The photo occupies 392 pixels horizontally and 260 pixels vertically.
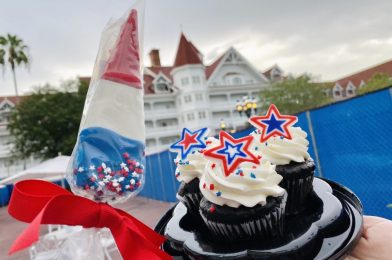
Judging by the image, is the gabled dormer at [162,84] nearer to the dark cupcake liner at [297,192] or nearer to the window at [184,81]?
the window at [184,81]

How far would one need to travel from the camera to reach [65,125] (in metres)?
28.3

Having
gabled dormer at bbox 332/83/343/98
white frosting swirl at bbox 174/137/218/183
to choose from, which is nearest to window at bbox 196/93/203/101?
gabled dormer at bbox 332/83/343/98

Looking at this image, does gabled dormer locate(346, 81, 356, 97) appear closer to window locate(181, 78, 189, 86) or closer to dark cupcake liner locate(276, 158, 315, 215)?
window locate(181, 78, 189, 86)

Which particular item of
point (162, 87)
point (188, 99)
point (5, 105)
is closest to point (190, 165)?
point (188, 99)

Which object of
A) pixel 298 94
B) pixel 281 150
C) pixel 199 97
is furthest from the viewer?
pixel 199 97

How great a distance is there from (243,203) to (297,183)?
0.34 meters

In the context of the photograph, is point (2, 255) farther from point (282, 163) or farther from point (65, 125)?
point (65, 125)

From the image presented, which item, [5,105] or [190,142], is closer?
[190,142]

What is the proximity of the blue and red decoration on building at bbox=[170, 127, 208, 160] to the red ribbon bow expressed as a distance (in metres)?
0.36

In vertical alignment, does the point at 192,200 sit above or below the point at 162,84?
below

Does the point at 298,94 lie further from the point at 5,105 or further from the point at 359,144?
the point at 5,105

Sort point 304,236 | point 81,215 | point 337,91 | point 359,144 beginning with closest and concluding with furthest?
1. point 304,236
2. point 81,215
3. point 359,144
4. point 337,91

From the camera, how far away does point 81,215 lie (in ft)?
3.96

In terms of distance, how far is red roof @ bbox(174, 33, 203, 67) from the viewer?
39.3 metres
